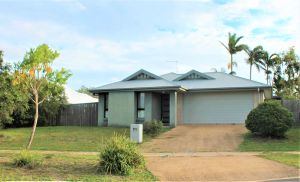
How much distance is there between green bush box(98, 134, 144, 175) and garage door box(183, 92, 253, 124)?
17.0m

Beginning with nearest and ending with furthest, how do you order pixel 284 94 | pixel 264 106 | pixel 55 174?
pixel 55 174 < pixel 264 106 < pixel 284 94

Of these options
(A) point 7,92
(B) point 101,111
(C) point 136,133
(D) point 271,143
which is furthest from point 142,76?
(D) point 271,143

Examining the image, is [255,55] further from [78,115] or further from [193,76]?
[78,115]

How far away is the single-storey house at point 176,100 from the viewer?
87.6 feet

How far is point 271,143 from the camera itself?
1867cm

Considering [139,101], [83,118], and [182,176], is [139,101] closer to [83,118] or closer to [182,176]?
[83,118]

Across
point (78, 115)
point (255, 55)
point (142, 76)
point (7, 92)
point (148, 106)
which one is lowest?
point (78, 115)

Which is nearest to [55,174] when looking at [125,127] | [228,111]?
[125,127]

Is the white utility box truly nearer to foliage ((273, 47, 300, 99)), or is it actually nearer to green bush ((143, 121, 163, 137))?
green bush ((143, 121, 163, 137))

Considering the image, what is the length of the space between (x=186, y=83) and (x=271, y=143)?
11.8 m

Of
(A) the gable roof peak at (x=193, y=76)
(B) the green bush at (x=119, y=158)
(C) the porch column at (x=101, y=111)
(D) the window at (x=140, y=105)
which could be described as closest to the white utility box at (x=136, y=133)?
(D) the window at (x=140, y=105)

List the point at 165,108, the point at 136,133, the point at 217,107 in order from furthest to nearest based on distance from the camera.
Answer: the point at 165,108, the point at 217,107, the point at 136,133

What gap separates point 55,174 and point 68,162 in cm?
176

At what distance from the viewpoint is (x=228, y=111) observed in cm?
2759
